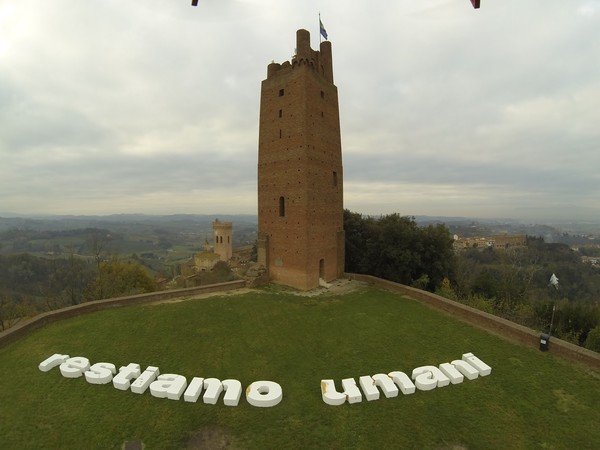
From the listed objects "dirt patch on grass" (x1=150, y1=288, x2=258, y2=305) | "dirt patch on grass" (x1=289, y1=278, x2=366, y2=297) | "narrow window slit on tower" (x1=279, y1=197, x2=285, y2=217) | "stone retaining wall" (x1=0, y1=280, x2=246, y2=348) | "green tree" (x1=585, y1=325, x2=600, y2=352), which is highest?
"narrow window slit on tower" (x1=279, y1=197, x2=285, y2=217)

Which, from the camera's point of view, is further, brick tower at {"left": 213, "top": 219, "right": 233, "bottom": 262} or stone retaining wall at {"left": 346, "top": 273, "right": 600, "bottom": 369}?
brick tower at {"left": 213, "top": 219, "right": 233, "bottom": 262}

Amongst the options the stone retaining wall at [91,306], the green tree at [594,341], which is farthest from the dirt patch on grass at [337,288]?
the green tree at [594,341]

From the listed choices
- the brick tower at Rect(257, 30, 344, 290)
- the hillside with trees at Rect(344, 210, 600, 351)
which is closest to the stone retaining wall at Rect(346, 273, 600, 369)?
the hillside with trees at Rect(344, 210, 600, 351)

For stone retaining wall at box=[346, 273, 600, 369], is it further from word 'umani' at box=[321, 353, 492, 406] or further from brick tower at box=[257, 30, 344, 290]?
brick tower at box=[257, 30, 344, 290]

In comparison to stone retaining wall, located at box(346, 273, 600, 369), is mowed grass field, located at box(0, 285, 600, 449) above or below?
below

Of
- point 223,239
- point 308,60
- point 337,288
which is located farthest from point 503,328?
point 223,239

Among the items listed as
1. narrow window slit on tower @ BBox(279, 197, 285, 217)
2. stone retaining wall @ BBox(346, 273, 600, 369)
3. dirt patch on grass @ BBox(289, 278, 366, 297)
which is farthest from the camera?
narrow window slit on tower @ BBox(279, 197, 285, 217)
